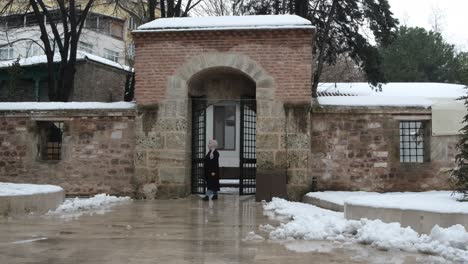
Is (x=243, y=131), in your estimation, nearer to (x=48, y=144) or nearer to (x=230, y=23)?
(x=230, y=23)

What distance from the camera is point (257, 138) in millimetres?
13391

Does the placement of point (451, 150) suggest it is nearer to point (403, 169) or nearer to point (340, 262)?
point (403, 169)

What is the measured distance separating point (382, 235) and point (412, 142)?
324 inches

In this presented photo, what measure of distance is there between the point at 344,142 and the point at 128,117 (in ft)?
17.8

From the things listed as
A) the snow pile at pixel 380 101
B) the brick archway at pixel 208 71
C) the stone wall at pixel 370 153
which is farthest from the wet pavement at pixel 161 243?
the snow pile at pixel 380 101

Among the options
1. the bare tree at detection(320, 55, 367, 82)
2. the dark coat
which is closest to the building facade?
the dark coat

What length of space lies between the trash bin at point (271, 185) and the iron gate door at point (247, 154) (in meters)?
1.01

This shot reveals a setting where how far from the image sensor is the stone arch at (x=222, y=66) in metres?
A: 13.4

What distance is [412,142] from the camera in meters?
14.3

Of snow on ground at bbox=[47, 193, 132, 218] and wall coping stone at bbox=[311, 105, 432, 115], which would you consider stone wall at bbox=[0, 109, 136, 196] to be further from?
wall coping stone at bbox=[311, 105, 432, 115]

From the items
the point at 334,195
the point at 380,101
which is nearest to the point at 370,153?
the point at 380,101

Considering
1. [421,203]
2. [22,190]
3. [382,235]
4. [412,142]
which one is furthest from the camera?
[412,142]

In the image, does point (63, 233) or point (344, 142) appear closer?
point (63, 233)

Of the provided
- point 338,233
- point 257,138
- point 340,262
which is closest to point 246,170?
point 257,138
